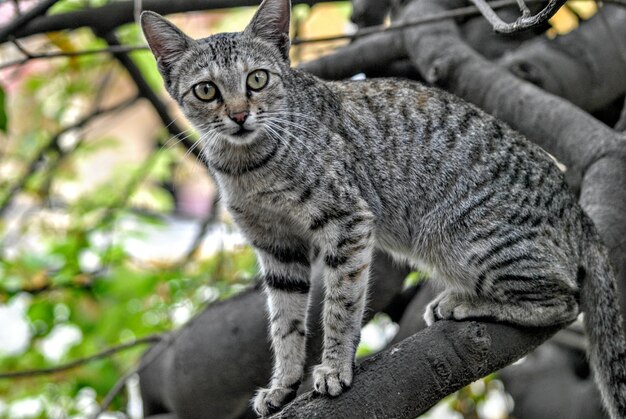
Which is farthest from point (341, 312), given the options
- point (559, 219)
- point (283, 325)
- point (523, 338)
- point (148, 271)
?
point (148, 271)

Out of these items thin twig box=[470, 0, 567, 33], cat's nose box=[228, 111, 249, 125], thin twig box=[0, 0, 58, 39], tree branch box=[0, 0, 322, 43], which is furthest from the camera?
tree branch box=[0, 0, 322, 43]

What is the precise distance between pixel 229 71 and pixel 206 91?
0.36 ft

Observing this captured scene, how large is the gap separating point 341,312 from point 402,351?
0.35 meters

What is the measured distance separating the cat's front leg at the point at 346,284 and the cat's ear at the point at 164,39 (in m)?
0.89

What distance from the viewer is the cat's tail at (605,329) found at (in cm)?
295

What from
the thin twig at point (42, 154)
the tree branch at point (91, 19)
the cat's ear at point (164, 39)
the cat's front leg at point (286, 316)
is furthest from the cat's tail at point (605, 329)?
the thin twig at point (42, 154)

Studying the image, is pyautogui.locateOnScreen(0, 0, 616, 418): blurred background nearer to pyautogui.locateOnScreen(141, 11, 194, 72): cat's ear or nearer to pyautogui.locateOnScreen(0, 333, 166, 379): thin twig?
pyautogui.locateOnScreen(0, 333, 166, 379): thin twig

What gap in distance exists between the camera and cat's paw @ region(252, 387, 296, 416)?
298cm

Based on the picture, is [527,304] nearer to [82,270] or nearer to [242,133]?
[242,133]

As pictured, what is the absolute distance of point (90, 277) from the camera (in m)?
4.63

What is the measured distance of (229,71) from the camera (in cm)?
296

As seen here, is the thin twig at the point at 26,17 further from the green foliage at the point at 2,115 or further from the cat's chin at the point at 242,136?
the cat's chin at the point at 242,136

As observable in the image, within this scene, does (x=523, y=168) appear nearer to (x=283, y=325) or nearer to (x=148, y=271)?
(x=283, y=325)

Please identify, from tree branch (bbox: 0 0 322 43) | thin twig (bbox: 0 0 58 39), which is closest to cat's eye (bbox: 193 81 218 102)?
thin twig (bbox: 0 0 58 39)
